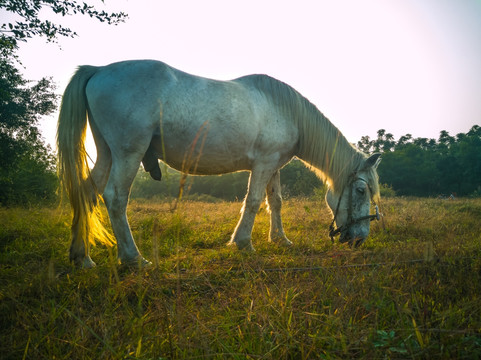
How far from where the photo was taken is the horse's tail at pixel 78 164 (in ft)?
9.29

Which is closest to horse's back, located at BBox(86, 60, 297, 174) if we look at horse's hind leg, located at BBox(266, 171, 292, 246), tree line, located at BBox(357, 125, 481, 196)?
horse's hind leg, located at BBox(266, 171, 292, 246)

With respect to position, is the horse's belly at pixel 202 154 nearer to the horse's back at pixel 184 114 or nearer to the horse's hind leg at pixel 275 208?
the horse's back at pixel 184 114

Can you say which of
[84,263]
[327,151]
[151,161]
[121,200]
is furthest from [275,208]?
[84,263]

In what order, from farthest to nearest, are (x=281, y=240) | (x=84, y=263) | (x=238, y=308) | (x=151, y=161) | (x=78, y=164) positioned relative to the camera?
(x=281, y=240)
(x=151, y=161)
(x=78, y=164)
(x=84, y=263)
(x=238, y=308)

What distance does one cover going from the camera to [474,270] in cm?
223

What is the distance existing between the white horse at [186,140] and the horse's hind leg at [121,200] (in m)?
0.01

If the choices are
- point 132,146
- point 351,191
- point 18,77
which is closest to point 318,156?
point 351,191

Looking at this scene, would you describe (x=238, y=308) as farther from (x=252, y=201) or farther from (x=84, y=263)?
(x=252, y=201)

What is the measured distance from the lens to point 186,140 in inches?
127

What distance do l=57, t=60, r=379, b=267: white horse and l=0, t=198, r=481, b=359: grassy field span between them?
748 millimetres

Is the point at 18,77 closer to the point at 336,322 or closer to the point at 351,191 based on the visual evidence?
the point at 351,191

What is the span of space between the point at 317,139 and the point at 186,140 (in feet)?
7.05

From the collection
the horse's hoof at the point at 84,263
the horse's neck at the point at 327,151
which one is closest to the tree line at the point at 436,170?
the horse's neck at the point at 327,151

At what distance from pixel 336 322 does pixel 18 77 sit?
1812 cm
